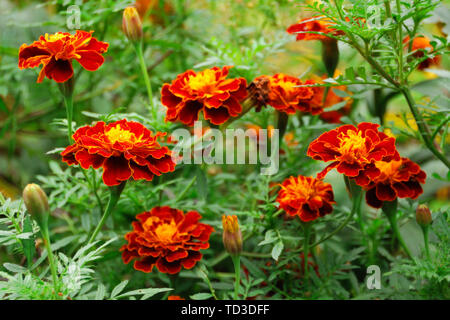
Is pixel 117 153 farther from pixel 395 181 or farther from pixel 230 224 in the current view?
pixel 395 181

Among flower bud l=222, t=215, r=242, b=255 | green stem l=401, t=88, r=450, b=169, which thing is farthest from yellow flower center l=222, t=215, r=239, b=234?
green stem l=401, t=88, r=450, b=169

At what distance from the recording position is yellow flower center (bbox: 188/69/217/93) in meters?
0.54

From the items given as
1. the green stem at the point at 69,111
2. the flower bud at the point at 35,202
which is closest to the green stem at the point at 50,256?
the flower bud at the point at 35,202

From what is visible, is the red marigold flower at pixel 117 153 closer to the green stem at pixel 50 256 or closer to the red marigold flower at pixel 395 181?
the green stem at pixel 50 256

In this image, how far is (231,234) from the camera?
1.57 feet

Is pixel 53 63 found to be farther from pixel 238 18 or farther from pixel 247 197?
pixel 238 18

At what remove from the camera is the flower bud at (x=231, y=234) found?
48 centimetres

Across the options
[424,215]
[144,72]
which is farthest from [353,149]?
[144,72]

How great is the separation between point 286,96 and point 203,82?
94mm

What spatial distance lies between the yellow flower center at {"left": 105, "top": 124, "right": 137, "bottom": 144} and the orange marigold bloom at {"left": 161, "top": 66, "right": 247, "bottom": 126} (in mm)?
65

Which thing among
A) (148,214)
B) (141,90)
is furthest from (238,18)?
(148,214)

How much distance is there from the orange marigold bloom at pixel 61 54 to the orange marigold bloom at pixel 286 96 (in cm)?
18

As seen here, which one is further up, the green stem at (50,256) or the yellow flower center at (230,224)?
the yellow flower center at (230,224)

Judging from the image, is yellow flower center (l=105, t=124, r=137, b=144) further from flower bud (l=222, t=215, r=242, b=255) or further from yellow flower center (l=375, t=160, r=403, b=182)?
yellow flower center (l=375, t=160, r=403, b=182)
